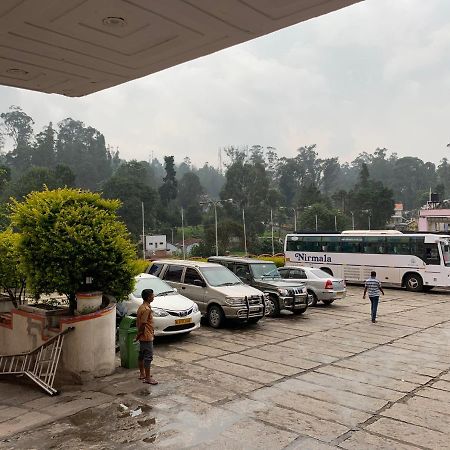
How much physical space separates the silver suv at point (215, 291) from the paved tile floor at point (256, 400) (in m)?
0.81

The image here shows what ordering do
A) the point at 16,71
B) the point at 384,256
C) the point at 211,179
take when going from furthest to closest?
the point at 211,179 < the point at 384,256 < the point at 16,71

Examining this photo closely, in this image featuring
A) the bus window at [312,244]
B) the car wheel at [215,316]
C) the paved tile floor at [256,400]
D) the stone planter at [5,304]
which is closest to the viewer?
the paved tile floor at [256,400]

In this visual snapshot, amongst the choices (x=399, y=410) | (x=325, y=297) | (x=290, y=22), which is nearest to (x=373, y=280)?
(x=325, y=297)

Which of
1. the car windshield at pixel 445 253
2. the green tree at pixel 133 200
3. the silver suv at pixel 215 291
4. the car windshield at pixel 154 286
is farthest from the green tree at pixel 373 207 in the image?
the car windshield at pixel 154 286

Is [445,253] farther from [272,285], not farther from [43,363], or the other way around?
[43,363]

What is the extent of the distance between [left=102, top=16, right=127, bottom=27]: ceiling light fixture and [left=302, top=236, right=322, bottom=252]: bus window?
23243mm

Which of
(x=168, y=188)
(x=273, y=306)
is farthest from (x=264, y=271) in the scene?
(x=168, y=188)

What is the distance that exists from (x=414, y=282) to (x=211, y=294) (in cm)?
1346

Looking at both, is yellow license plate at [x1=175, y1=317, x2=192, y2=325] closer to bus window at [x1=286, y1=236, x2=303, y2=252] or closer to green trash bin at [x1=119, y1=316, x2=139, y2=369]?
green trash bin at [x1=119, y1=316, x2=139, y2=369]

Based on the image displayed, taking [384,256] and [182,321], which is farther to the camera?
[384,256]

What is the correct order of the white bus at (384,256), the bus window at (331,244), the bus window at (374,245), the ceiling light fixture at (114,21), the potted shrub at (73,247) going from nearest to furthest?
1. the ceiling light fixture at (114,21)
2. the potted shrub at (73,247)
3. the white bus at (384,256)
4. the bus window at (374,245)
5. the bus window at (331,244)

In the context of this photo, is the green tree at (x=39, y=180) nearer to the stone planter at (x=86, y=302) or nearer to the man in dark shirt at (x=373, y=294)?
the man in dark shirt at (x=373, y=294)

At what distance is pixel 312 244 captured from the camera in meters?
26.4

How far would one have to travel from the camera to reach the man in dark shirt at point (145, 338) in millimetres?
7391
